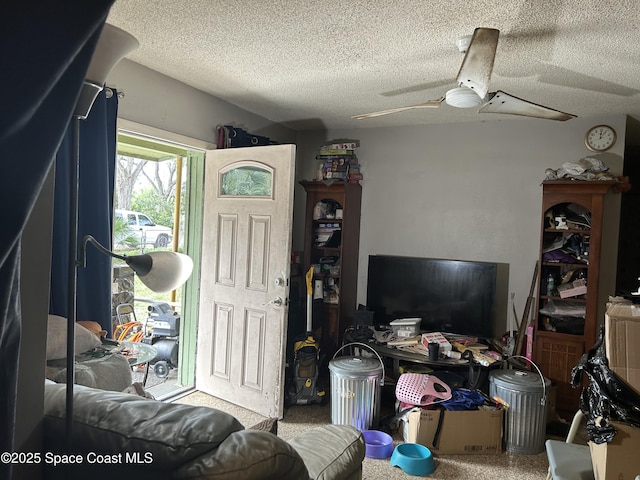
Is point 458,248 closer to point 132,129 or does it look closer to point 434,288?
point 434,288

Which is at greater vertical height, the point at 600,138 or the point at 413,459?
the point at 600,138

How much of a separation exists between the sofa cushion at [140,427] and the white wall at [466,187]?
3.31 m

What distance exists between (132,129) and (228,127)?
3.05ft

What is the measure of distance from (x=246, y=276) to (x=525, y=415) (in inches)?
85.5

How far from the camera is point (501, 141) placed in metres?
3.81

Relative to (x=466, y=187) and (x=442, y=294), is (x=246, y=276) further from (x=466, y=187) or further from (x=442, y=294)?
(x=466, y=187)

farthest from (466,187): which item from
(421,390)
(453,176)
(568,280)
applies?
(421,390)

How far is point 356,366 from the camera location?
307 centimetres

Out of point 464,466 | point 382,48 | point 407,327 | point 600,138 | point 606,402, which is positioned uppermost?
point 382,48

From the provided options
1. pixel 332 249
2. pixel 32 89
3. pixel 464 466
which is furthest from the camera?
pixel 332 249

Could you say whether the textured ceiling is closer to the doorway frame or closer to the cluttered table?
the doorway frame

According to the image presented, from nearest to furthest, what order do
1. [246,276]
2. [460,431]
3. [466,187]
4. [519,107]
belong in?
1. [519,107]
2. [460,431]
3. [246,276]
4. [466,187]

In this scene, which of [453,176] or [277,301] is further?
[453,176]

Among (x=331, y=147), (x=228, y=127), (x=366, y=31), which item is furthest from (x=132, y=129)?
(x=331, y=147)
